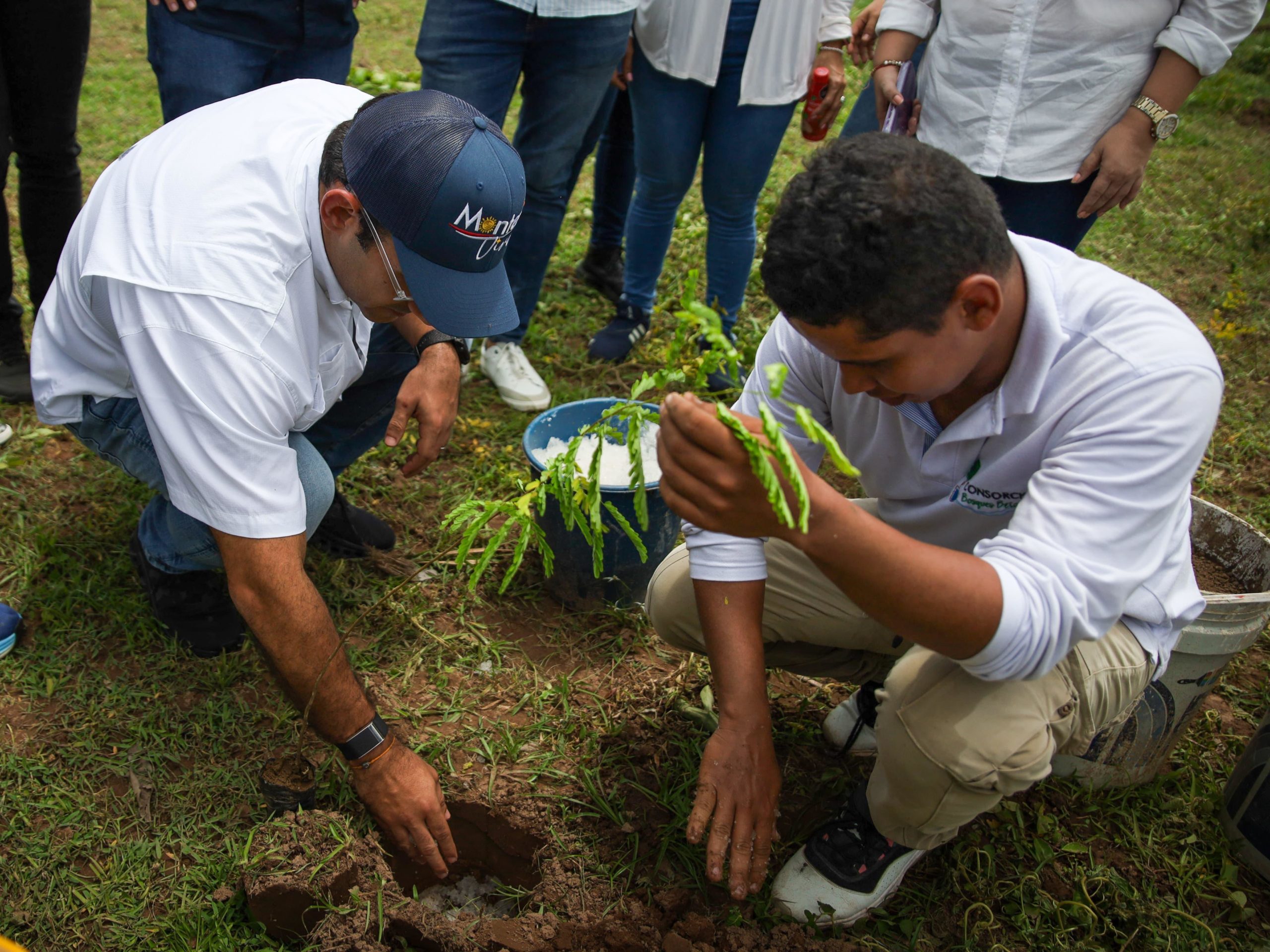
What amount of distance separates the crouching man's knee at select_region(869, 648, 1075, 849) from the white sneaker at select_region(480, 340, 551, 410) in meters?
1.97

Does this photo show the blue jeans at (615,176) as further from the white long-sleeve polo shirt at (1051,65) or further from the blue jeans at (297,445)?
the blue jeans at (297,445)

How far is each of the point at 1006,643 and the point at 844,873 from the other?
0.76m

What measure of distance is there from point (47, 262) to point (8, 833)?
6.39 ft

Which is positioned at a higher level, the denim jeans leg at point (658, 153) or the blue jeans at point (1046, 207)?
the blue jeans at point (1046, 207)

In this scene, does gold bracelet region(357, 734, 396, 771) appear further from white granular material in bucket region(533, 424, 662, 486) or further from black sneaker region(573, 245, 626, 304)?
black sneaker region(573, 245, 626, 304)

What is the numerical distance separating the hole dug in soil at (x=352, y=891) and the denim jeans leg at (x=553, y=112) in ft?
5.26

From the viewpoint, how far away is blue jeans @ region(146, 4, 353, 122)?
254cm

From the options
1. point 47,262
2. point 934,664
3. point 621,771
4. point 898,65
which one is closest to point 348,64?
point 47,262

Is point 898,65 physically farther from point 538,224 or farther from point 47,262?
point 47,262

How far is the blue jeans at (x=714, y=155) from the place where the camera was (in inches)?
124

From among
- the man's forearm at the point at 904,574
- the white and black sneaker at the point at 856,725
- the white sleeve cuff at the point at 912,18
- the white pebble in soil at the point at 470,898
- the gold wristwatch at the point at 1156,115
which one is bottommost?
the white pebble in soil at the point at 470,898

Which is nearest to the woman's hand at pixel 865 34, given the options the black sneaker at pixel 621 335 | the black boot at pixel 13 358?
the black sneaker at pixel 621 335

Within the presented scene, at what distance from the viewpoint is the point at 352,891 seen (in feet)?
5.99

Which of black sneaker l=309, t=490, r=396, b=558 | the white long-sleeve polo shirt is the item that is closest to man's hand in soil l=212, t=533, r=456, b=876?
black sneaker l=309, t=490, r=396, b=558
